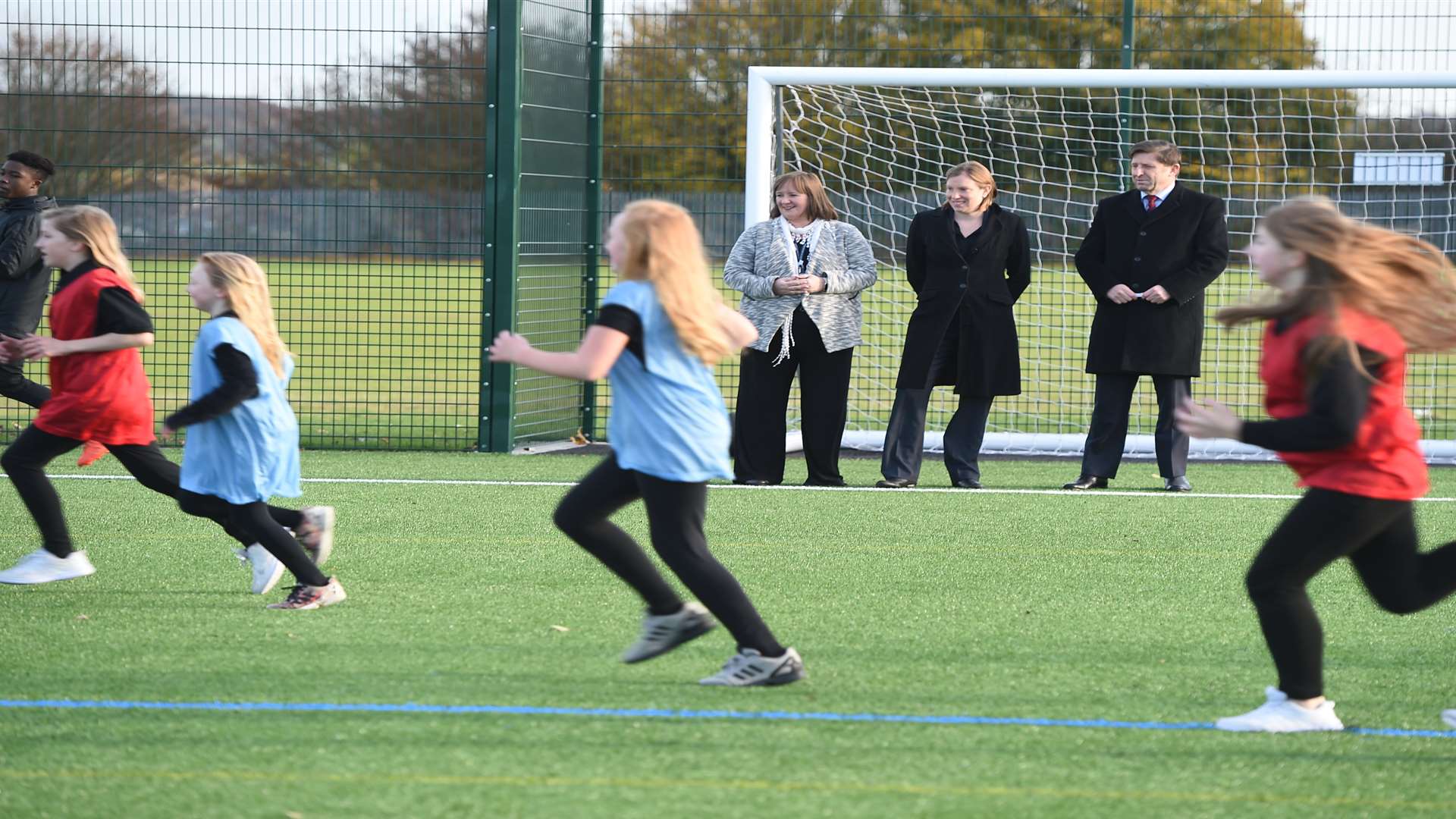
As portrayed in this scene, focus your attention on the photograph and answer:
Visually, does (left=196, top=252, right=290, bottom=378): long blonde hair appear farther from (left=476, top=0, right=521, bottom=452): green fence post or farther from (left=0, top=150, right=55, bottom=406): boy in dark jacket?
(left=476, top=0, right=521, bottom=452): green fence post

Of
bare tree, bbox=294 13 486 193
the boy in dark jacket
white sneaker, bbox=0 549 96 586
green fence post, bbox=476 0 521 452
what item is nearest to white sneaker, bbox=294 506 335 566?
white sneaker, bbox=0 549 96 586

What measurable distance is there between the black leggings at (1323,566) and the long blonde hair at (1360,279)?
0.39m

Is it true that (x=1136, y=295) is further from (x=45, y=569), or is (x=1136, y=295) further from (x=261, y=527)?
(x=45, y=569)

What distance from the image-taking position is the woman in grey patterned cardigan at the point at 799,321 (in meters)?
8.65

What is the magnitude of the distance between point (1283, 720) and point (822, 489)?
4.67 metres

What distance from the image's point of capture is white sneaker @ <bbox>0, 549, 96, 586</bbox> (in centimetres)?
587

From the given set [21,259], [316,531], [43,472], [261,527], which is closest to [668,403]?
[261,527]

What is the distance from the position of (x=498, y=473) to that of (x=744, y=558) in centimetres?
294

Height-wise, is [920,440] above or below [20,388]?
below

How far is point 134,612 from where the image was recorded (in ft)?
17.7

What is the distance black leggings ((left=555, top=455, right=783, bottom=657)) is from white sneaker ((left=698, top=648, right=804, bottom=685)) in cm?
2

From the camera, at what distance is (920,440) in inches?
349

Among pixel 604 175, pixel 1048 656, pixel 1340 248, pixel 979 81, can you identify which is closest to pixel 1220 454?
pixel 979 81

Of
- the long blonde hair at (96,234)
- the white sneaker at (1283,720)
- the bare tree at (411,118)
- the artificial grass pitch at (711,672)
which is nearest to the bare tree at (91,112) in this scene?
the bare tree at (411,118)
